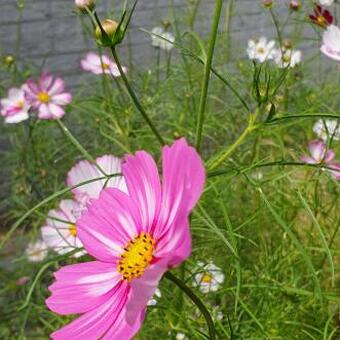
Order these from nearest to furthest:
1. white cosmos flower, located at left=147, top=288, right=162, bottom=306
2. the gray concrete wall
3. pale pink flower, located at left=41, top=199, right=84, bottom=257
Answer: white cosmos flower, located at left=147, top=288, right=162, bottom=306, pale pink flower, located at left=41, top=199, right=84, bottom=257, the gray concrete wall

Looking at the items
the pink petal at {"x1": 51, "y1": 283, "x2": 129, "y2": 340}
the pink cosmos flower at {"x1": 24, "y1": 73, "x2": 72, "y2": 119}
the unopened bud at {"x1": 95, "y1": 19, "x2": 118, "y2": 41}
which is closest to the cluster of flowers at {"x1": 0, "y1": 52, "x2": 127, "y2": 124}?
the pink cosmos flower at {"x1": 24, "y1": 73, "x2": 72, "y2": 119}

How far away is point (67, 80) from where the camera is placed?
2.23 metres

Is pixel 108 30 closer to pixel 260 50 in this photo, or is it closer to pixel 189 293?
pixel 189 293

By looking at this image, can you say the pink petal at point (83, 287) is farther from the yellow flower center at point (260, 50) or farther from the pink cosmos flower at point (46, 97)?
the yellow flower center at point (260, 50)

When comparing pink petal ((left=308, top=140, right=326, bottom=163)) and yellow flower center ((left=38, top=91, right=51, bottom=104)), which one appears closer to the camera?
pink petal ((left=308, top=140, right=326, bottom=163))

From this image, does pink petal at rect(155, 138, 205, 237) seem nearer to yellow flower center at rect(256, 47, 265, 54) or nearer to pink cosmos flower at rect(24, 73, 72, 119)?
pink cosmos flower at rect(24, 73, 72, 119)

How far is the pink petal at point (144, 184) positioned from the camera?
43 centimetres

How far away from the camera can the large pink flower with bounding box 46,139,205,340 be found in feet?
1.23

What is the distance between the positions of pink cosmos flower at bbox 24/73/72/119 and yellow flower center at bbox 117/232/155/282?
885mm

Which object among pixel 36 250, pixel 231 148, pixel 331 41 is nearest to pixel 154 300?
pixel 231 148

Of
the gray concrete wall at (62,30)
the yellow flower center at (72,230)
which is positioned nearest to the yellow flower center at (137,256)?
the yellow flower center at (72,230)

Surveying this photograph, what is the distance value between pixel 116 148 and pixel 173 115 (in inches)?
8.5

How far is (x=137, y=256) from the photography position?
44 cm

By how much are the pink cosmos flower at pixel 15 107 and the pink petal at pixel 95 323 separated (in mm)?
915
